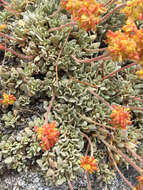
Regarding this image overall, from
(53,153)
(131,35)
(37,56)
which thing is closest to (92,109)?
(53,153)

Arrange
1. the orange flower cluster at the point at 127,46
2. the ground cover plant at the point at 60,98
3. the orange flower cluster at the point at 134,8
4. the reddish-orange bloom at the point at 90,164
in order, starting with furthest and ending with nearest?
the ground cover plant at the point at 60,98 → the reddish-orange bloom at the point at 90,164 → the orange flower cluster at the point at 134,8 → the orange flower cluster at the point at 127,46

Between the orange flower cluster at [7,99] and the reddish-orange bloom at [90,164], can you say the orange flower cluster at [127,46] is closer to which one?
Result: the reddish-orange bloom at [90,164]

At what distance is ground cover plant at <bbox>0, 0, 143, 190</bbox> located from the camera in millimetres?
2186

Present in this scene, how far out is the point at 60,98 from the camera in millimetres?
2443

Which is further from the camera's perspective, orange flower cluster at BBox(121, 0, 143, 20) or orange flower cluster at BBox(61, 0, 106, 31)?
orange flower cluster at BBox(121, 0, 143, 20)

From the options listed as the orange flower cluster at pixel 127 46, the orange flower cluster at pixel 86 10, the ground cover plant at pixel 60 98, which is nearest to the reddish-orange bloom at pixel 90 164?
the ground cover plant at pixel 60 98

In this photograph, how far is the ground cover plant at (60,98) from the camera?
2.19 metres

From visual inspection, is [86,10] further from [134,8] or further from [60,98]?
[60,98]

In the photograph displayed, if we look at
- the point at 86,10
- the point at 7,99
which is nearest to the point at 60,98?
the point at 7,99

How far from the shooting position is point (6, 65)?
261 cm

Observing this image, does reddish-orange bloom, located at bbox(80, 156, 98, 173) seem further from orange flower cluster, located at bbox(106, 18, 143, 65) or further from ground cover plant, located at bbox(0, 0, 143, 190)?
orange flower cluster, located at bbox(106, 18, 143, 65)

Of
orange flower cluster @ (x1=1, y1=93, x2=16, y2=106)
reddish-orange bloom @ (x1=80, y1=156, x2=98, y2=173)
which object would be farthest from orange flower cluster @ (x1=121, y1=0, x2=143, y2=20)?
orange flower cluster @ (x1=1, y1=93, x2=16, y2=106)

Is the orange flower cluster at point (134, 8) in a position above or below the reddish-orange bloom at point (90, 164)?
above

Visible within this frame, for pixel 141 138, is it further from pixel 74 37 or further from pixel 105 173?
pixel 74 37
